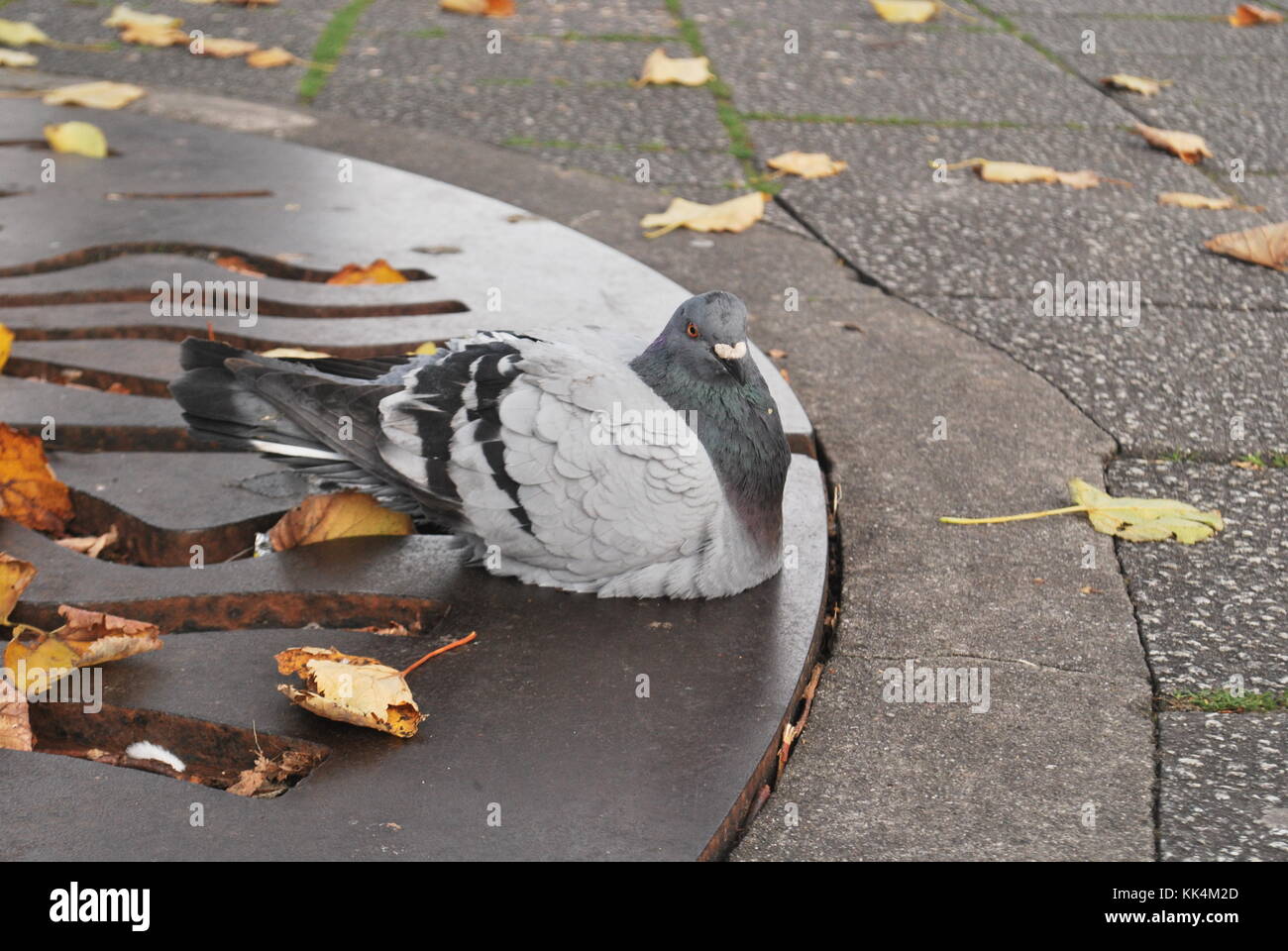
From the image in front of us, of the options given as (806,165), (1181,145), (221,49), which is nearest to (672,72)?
(806,165)

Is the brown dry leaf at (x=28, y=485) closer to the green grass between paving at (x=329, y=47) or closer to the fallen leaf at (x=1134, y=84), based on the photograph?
the green grass between paving at (x=329, y=47)

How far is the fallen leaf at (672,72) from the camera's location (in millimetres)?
4500

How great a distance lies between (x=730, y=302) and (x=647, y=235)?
4.78ft

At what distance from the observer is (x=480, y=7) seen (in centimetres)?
509

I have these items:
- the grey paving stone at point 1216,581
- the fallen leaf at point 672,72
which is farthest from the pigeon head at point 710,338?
the fallen leaf at point 672,72

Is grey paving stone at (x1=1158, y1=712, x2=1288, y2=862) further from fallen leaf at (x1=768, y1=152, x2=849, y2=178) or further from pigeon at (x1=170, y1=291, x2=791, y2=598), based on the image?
fallen leaf at (x1=768, y1=152, x2=849, y2=178)

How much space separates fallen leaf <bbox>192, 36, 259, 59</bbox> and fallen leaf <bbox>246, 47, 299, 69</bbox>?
33 millimetres

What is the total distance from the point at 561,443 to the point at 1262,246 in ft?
7.58

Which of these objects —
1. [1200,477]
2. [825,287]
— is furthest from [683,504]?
[825,287]

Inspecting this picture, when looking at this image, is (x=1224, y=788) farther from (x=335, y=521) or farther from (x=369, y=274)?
(x=369, y=274)

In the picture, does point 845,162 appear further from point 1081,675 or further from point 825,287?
point 1081,675

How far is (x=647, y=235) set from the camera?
3359 millimetres

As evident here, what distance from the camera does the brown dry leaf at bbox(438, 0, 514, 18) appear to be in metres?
5.07

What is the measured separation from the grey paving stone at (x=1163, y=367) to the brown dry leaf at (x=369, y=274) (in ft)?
4.17
